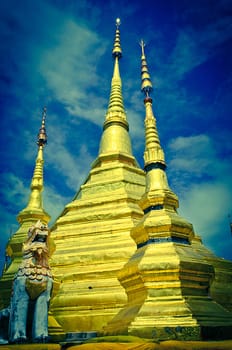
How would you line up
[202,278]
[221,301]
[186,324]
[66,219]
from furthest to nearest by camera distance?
[66,219] → [221,301] → [202,278] → [186,324]

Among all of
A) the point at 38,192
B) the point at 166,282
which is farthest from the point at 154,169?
the point at 38,192

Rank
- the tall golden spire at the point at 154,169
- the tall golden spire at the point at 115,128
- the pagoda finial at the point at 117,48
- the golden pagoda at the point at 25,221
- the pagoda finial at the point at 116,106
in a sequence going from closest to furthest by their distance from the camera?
1. the tall golden spire at the point at 154,169
2. the golden pagoda at the point at 25,221
3. the tall golden spire at the point at 115,128
4. the pagoda finial at the point at 116,106
5. the pagoda finial at the point at 117,48

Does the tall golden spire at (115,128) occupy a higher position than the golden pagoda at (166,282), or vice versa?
the tall golden spire at (115,128)

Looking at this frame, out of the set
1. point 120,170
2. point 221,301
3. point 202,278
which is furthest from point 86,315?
point 120,170

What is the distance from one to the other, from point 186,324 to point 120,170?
323 inches

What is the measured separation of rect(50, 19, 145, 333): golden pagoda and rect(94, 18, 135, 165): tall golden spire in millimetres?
64

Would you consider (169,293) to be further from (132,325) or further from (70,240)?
(70,240)

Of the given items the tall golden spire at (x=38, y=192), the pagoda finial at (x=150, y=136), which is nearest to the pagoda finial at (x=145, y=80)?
the pagoda finial at (x=150, y=136)

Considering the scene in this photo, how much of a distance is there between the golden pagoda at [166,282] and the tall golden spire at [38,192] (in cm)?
566

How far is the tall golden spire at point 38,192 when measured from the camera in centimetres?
1296

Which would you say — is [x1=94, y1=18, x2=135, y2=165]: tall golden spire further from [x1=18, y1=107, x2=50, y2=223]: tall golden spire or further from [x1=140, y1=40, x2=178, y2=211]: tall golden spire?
[x1=140, y1=40, x2=178, y2=211]: tall golden spire

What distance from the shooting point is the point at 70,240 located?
37.2 ft

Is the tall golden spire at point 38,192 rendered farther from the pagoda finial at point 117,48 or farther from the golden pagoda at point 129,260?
the pagoda finial at point 117,48

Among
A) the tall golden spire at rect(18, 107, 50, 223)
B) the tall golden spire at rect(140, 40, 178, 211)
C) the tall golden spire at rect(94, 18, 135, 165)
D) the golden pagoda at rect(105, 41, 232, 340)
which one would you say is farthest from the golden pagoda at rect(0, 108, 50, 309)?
the tall golden spire at rect(140, 40, 178, 211)
